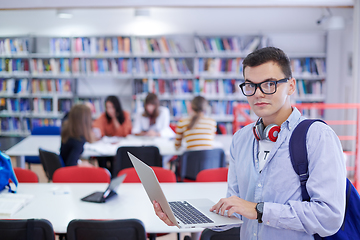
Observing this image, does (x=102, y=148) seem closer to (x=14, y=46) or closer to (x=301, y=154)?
(x=301, y=154)

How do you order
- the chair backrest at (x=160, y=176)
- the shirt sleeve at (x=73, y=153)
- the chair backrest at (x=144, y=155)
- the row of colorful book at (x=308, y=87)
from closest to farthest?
the chair backrest at (x=160, y=176), the shirt sleeve at (x=73, y=153), the chair backrest at (x=144, y=155), the row of colorful book at (x=308, y=87)

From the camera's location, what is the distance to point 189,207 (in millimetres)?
1419

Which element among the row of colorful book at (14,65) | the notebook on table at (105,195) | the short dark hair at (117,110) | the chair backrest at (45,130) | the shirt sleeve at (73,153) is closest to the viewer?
the notebook on table at (105,195)

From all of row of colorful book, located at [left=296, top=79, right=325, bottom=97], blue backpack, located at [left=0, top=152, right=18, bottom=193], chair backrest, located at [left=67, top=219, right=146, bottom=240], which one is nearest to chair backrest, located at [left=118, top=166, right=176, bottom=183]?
blue backpack, located at [left=0, top=152, right=18, bottom=193]

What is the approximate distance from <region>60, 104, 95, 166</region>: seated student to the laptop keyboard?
2.10 meters

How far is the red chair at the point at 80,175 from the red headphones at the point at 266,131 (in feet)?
5.58

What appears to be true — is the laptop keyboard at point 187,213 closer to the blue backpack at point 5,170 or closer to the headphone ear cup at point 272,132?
the headphone ear cup at point 272,132

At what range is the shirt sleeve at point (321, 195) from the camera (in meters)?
1.02

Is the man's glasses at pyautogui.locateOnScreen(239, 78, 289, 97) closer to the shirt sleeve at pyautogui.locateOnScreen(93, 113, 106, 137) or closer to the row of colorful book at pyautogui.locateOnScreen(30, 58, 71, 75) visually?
the shirt sleeve at pyautogui.locateOnScreen(93, 113, 106, 137)

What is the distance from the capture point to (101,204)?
215 centimetres

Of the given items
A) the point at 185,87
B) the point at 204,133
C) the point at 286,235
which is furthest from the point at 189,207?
the point at 185,87

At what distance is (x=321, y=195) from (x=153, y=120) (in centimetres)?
372

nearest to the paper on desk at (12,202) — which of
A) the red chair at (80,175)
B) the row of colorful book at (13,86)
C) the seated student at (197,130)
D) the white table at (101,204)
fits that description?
the white table at (101,204)

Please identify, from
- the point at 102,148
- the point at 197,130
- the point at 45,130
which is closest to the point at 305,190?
the point at 197,130
